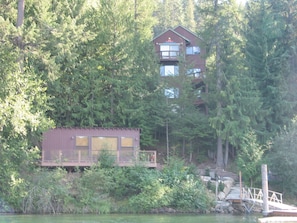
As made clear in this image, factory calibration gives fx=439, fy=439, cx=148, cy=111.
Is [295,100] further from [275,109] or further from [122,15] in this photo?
[122,15]

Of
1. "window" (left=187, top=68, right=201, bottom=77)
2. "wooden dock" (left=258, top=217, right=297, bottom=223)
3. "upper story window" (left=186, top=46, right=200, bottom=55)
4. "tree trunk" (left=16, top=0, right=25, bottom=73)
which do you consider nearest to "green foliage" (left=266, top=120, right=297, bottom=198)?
"wooden dock" (left=258, top=217, right=297, bottom=223)

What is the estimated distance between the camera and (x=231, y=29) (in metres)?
35.5

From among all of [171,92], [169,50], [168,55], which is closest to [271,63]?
[171,92]

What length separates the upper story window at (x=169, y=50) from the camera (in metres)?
43.4

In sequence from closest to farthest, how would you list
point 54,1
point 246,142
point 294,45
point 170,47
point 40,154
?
point 40,154, point 246,142, point 54,1, point 294,45, point 170,47

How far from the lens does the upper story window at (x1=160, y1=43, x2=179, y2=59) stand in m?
43.4

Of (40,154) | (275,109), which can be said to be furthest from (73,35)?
(275,109)

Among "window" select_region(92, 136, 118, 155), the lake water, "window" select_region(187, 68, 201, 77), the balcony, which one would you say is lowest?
the lake water

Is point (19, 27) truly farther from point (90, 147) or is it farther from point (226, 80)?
point (226, 80)

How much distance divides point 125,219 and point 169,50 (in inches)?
942

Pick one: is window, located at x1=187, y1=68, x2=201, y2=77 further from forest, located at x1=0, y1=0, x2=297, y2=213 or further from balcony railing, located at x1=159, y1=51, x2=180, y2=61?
balcony railing, located at x1=159, y1=51, x2=180, y2=61

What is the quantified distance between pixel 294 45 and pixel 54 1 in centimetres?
2012

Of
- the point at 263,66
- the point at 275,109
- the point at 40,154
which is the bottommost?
the point at 40,154

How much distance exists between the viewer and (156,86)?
3734cm
